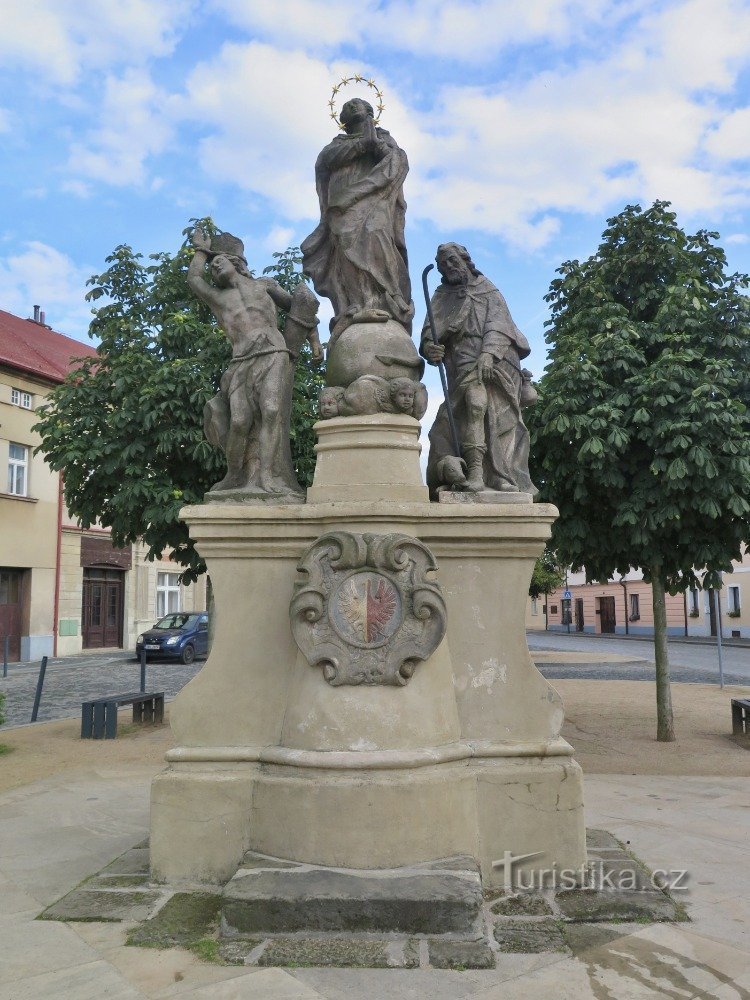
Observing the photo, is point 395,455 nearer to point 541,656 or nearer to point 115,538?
point 115,538

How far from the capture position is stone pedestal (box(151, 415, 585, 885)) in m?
4.14

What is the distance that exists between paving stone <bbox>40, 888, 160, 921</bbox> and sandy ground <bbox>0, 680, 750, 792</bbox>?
3.84m

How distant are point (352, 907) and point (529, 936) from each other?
76 cm

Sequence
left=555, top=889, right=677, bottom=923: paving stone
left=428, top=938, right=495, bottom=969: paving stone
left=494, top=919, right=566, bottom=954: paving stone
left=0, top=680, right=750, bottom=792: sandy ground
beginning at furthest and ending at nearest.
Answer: left=0, top=680, right=750, bottom=792: sandy ground
left=555, top=889, right=677, bottom=923: paving stone
left=494, top=919, right=566, bottom=954: paving stone
left=428, top=938, right=495, bottom=969: paving stone

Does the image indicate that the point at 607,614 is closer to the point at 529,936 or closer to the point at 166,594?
the point at 166,594

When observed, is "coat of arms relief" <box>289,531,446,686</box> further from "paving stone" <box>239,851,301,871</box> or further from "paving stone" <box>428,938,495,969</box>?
"paving stone" <box>428,938,495,969</box>

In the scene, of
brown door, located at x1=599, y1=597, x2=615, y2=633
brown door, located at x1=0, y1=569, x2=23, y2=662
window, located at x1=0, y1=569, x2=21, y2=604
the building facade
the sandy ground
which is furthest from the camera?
brown door, located at x1=599, y1=597, x2=615, y2=633

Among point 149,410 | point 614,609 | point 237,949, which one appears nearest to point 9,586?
point 149,410

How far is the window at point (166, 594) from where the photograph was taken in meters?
32.1

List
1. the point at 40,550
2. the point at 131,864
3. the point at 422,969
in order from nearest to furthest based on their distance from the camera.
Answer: the point at 422,969, the point at 131,864, the point at 40,550

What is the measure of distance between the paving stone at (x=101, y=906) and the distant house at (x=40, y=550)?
772 inches

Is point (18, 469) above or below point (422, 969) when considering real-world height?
above

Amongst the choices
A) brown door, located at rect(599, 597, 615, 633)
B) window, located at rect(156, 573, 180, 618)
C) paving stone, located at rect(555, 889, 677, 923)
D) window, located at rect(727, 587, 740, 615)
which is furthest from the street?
brown door, located at rect(599, 597, 615, 633)

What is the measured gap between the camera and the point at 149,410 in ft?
33.5
